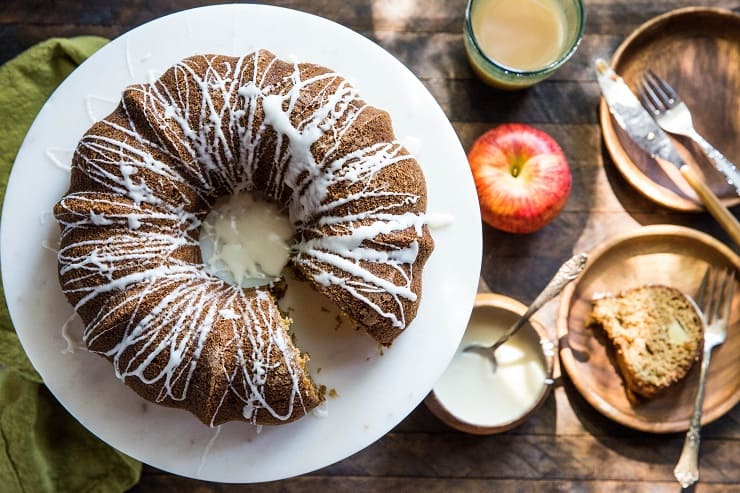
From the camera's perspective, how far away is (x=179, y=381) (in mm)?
1634

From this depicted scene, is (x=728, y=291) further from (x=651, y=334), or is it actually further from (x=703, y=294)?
(x=651, y=334)

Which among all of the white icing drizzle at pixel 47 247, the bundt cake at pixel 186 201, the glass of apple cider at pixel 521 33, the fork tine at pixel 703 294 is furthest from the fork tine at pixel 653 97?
the white icing drizzle at pixel 47 247

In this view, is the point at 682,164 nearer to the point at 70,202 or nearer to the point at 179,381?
the point at 179,381

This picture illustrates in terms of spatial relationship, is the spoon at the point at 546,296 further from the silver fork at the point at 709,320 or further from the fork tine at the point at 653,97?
the fork tine at the point at 653,97

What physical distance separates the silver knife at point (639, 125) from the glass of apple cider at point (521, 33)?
0.14 metres

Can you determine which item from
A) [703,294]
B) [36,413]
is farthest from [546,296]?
[36,413]

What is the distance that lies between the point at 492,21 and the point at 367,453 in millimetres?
1173

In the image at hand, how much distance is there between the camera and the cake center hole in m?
1.80

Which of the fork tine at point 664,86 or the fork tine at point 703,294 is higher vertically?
the fork tine at point 664,86

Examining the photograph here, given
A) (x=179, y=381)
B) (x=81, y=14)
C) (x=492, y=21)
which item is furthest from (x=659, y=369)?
(x=81, y=14)

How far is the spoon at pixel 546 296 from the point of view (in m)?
1.85

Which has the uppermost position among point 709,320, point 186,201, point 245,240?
point 186,201

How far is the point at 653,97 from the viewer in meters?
2.13

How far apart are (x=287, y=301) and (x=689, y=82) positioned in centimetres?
126
